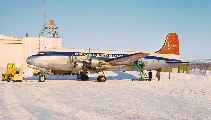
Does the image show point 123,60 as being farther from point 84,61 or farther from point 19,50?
point 19,50

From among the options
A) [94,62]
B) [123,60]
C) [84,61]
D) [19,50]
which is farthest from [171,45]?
[19,50]

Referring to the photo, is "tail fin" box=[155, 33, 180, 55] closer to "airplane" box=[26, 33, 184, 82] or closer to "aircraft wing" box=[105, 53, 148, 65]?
"airplane" box=[26, 33, 184, 82]

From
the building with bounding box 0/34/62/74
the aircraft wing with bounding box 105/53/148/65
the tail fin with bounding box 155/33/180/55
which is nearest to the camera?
the aircraft wing with bounding box 105/53/148/65

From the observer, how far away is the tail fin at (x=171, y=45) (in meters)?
27.9

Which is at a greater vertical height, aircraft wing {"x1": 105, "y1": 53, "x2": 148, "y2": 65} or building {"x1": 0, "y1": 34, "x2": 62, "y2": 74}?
building {"x1": 0, "y1": 34, "x2": 62, "y2": 74}

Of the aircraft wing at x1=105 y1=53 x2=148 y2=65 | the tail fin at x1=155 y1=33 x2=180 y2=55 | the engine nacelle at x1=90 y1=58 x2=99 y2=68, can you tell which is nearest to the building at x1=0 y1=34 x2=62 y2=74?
the engine nacelle at x1=90 y1=58 x2=99 y2=68

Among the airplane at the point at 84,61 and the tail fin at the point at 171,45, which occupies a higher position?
the tail fin at the point at 171,45

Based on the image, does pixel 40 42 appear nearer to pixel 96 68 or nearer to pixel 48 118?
pixel 96 68

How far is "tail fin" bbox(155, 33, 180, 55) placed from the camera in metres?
27.9

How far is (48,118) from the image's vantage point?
663cm

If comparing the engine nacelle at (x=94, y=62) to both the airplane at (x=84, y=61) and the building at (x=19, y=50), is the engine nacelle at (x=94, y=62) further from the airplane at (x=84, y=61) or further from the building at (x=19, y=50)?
the building at (x=19, y=50)

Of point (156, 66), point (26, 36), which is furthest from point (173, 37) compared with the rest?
point (26, 36)

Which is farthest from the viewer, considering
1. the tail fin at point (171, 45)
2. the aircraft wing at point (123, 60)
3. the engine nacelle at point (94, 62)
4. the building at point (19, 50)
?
the building at point (19, 50)

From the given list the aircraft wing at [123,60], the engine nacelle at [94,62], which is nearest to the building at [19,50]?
the engine nacelle at [94,62]
